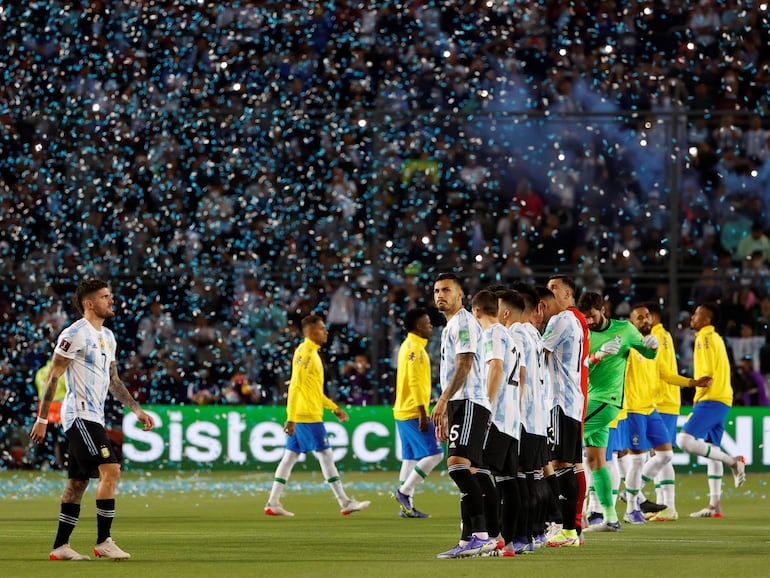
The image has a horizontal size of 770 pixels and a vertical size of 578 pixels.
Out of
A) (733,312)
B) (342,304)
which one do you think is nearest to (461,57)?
(342,304)

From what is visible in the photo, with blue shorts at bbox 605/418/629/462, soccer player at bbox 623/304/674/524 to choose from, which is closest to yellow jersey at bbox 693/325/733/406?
soccer player at bbox 623/304/674/524

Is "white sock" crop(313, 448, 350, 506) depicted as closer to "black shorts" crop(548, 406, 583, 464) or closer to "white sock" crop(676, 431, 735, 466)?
"white sock" crop(676, 431, 735, 466)

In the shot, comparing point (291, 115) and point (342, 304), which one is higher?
point (291, 115)

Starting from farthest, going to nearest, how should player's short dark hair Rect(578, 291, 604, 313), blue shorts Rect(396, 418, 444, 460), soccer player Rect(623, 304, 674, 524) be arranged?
blue shorts Rect(396, 418, 444, 460) → soccer player Rect(623, 304, 674, 524) → player's short dark hair Rect(578, 291, 604, 313)

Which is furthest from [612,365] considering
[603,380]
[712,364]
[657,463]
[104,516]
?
[104,516]

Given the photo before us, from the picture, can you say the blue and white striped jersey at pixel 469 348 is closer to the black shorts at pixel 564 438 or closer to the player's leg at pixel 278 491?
the black shorts at pixel 564 438

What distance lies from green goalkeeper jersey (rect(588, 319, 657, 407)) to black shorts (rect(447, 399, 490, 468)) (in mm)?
2786

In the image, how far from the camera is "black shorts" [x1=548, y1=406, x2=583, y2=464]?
10.7 m

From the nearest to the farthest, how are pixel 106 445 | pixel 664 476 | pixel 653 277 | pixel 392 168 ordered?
pixel 106 445 < pixel 664 476 < pixel 653 277 < pixel 392 168

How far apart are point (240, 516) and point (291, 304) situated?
8208 millimetres

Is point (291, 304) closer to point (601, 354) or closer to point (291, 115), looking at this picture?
point (291, 115)

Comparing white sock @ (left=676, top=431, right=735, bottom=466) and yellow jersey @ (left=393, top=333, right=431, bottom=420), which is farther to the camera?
white sock @ (left=676, top=431, right=735, bottom=466)

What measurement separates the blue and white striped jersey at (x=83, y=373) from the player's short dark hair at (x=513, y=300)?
9.19 feet

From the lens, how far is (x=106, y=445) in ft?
32.1
